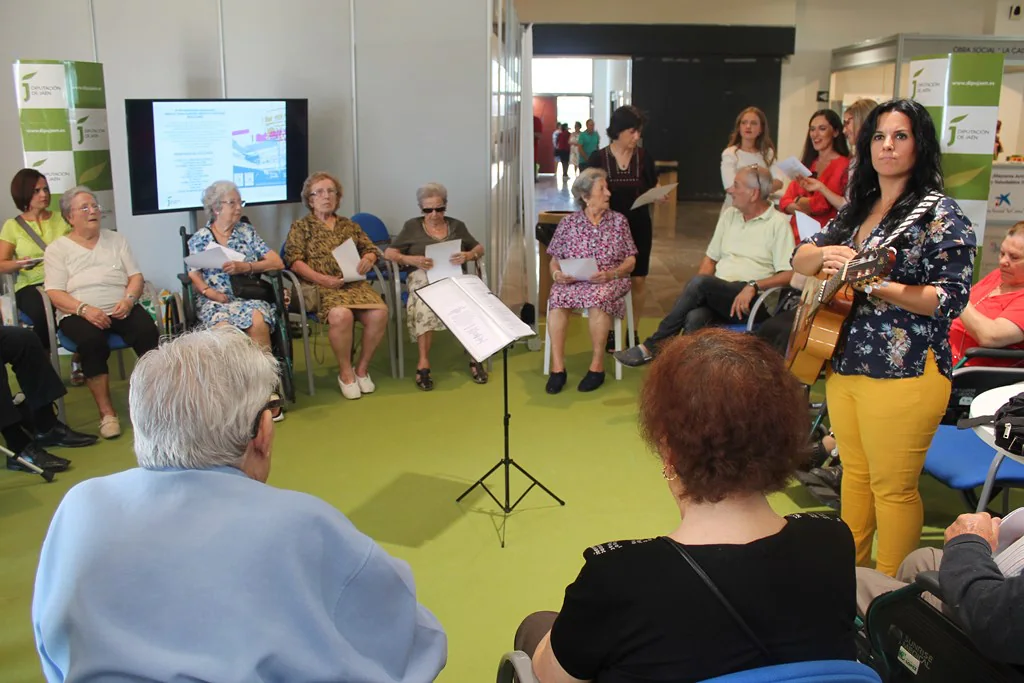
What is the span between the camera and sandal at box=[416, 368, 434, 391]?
522 centimetres

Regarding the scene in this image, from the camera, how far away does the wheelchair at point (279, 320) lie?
15.8ft

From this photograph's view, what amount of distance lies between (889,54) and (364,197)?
7157mm

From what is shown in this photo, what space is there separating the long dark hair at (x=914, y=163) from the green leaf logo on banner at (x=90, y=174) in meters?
4.55

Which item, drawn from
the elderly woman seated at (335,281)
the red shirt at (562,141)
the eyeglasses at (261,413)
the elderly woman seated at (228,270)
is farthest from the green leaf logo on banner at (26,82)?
the red shirt at (562,141)

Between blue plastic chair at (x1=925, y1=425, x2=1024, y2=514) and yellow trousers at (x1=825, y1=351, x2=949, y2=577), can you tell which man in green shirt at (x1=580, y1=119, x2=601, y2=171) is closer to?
blue plastic chair at (x1=925, y1=425, x2=1024, y2=514)

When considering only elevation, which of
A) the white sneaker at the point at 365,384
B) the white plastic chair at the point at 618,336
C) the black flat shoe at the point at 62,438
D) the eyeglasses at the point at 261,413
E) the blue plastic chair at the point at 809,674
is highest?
the eyeglasses at the point at 261,413

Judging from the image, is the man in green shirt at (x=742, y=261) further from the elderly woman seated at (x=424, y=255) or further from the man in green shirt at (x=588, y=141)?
the man in green shirt at (x=588, y=141)

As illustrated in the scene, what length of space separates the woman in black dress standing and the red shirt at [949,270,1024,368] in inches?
91.6

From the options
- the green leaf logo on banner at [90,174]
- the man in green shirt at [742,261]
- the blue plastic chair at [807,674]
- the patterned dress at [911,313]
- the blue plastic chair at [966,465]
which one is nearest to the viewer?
the blue plastic chair at [807,674]

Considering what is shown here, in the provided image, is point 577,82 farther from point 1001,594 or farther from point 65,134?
point 1001,594

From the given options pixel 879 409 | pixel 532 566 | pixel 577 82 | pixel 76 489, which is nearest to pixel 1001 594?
pixel 879 409

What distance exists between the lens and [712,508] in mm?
1392

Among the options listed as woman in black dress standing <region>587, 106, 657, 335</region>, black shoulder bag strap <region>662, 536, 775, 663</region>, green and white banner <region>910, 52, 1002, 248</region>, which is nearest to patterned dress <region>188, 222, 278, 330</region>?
woman in black dress standing <region>587, 106, 657, 335</region>

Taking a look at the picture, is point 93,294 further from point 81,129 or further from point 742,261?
point 742,261
